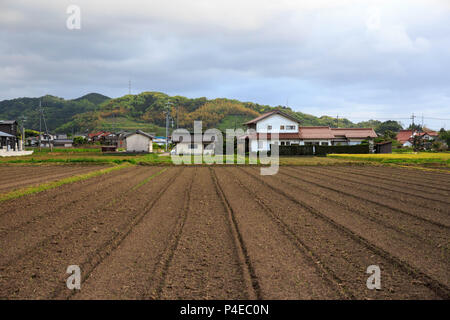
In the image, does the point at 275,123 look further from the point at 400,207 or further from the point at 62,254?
the point at 62,254

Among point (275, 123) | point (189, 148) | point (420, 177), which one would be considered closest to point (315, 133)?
point (275, 123)

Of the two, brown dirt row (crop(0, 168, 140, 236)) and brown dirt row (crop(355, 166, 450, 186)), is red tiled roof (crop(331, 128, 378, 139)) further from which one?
brown dirt row (crop(0, 168, 140, 236))

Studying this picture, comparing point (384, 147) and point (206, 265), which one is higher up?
point (384, 147)

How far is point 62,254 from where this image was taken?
4.89 m

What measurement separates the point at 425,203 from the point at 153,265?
867 cm

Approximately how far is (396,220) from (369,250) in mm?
2625

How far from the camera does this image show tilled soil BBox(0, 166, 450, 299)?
374 centimetres

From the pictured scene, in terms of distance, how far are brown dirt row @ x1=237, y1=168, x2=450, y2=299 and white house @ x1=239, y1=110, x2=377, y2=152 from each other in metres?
34.6

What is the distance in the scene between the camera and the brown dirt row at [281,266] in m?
3.63

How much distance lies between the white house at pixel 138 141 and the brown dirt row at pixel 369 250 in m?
46.2

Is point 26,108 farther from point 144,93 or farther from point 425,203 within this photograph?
point 425,203

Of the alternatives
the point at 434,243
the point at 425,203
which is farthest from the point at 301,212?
the point at 425,203

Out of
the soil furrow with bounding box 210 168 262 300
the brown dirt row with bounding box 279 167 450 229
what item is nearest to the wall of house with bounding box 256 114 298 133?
the brown dirt row with bounding box 279 167 450 229

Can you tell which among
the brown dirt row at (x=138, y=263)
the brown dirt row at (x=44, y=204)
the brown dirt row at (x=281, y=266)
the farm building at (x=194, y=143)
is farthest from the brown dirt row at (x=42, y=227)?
the farm building at (x=194, y=143)
